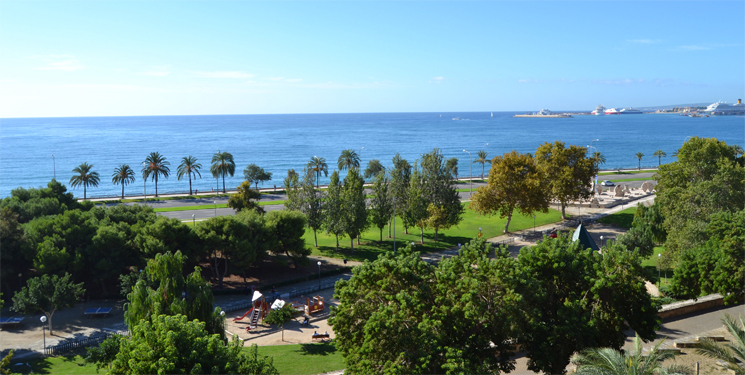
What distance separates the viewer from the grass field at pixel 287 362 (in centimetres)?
2463

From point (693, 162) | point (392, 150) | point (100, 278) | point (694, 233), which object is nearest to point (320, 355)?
point (100, 278)

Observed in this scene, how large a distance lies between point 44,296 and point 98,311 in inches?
148

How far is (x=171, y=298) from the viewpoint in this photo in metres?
22.0

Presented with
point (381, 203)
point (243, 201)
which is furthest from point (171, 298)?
point (243, 201)

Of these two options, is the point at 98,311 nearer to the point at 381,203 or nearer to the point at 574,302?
the point at 381,203

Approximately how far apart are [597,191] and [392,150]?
110576 mm

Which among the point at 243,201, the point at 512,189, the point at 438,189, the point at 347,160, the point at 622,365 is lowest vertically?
the point at 622,365

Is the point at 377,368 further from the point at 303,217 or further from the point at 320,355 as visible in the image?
the point at 303,217

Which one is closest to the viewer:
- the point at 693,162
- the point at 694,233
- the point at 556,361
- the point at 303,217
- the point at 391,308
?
the point at 391,308

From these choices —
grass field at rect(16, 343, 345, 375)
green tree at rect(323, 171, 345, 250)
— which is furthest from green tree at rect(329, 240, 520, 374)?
green tree at rect(323, 171, 345, 250)

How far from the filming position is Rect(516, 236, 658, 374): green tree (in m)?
19.0

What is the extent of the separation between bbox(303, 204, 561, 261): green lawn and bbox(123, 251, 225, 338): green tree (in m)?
24.2

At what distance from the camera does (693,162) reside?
47.1 meters

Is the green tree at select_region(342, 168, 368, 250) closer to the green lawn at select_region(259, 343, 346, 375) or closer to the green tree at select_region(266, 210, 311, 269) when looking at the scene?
the green tree at select_region(266, 210, 311, 269)
